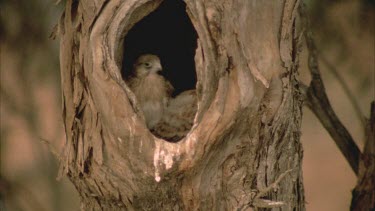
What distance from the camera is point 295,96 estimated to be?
6.41m

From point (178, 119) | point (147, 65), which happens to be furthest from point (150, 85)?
point (178, 119)

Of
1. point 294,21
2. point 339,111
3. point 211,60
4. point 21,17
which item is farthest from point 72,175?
point 339,111

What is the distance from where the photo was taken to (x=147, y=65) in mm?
6871

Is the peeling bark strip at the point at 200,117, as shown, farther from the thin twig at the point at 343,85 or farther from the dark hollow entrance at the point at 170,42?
the thin twig at the point at 343,85

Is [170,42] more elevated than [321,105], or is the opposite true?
[170,42]

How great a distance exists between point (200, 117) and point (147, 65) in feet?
3.60

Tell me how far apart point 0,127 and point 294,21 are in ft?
13.7

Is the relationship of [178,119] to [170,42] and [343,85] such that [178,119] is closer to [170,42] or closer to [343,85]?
[170,42]

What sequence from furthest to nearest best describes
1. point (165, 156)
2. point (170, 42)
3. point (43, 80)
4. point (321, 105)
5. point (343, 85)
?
point (43, 80) → point (343, 85) → point (321, 105) → point (170, 42) → point (165, 156)

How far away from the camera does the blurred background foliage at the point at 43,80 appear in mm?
9367

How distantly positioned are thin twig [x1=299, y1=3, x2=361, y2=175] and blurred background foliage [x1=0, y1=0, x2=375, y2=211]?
46.9 inches

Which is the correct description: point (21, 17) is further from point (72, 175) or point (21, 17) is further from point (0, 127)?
point (72, 175)

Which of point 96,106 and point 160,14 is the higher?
point 160,14

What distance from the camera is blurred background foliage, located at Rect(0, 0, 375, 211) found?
9367mm
